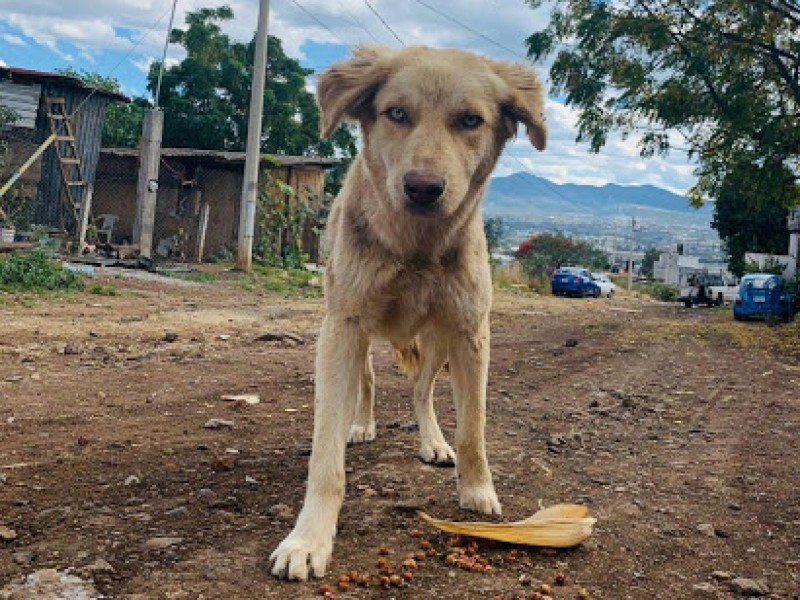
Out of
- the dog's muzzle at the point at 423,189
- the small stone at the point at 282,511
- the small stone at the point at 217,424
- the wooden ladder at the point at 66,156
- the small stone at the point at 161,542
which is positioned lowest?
the small stone at the point at 161,542

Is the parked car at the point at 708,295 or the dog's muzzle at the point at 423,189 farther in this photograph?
the parked car at the point at 708,295

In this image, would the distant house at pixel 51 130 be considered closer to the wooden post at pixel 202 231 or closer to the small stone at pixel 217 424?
the wooden post at pixel 202 231

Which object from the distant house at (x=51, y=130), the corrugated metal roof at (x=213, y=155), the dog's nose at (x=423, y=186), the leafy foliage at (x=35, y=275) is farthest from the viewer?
the corrugated metal roof at (x=213, y=155)

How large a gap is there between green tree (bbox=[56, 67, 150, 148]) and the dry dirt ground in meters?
24.5

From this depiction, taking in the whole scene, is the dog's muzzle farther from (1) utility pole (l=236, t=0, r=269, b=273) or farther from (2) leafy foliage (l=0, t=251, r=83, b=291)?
(1) utility pole (l=236, t=0, r=269, b=273)

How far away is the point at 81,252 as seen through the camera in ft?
61.2

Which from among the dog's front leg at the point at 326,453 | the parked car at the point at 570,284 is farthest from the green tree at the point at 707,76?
the parked car at the point at 570,284

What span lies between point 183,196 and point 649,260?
78.1 meters

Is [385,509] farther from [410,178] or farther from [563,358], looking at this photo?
[563,358]

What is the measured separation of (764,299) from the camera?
2208cm

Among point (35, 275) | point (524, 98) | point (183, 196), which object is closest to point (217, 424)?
point (524, 98)

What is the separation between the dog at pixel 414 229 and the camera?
3.40 m

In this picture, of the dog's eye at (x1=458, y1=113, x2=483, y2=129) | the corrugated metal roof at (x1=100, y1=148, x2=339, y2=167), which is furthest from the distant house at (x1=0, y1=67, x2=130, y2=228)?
the dog's eye at (x1=458, y1=113, x2=483, y2=129)

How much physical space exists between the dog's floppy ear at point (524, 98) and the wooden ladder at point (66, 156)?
17773 mm
